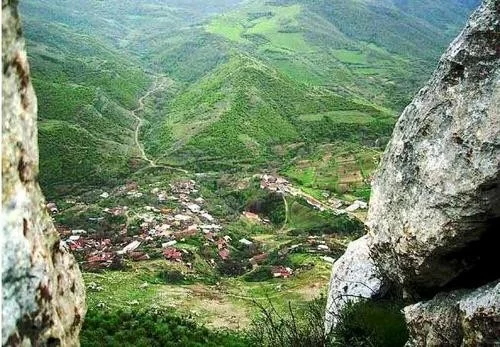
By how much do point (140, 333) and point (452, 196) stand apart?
18.3 meters

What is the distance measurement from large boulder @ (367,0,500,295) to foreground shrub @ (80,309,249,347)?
14.4 m

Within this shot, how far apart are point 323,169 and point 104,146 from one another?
53.7 metres

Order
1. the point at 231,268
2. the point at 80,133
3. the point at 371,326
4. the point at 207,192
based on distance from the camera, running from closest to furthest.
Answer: the point at 371,326, the point at 231,268, the point at 207,192, the point at 80,133

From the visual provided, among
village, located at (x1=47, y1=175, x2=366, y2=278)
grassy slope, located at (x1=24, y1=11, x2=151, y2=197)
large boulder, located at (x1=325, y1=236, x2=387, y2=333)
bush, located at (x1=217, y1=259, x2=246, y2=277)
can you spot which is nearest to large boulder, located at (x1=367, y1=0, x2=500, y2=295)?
large boulder, located at (x1=325, y1=236, x2=387, y2=333)

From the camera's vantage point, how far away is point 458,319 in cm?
1024

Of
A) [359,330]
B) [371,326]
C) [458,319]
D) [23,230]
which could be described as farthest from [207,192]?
[23,230]

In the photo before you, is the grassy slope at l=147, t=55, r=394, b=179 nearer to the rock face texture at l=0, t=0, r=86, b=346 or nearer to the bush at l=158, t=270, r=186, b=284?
the bush at l=158, t=270, r=186, b=284

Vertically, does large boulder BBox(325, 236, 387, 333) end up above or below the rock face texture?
below

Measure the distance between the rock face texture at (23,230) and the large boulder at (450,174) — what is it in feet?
21.5

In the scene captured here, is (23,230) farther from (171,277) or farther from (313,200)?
(313,200)

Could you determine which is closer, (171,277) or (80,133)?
(171,277)

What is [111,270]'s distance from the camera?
64875 millimetres

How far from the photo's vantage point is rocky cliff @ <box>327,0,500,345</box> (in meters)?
9.55

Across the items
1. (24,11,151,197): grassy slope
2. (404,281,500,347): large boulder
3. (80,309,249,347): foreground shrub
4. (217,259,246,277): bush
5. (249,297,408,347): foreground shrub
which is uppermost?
(404,281,500,347): large boulder
